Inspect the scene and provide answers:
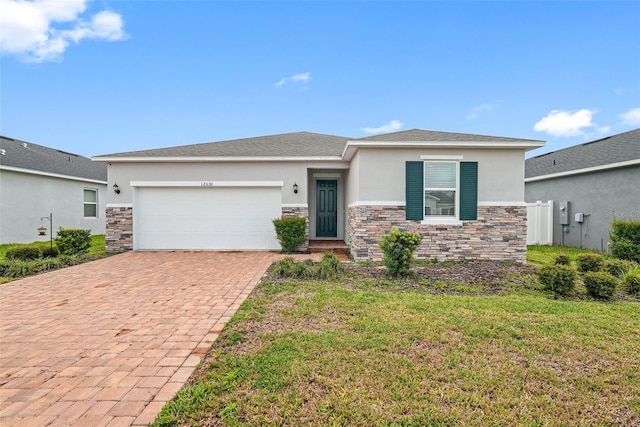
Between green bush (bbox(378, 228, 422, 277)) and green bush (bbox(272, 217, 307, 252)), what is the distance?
162 inches

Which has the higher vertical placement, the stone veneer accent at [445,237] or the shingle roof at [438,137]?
the shingle roof at [438,137]

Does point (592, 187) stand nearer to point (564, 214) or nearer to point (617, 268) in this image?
point (564, 214)

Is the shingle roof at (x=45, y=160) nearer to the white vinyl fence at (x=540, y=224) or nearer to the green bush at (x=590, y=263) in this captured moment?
the green bush at (x=590, y=263)

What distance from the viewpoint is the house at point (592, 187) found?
10.6 m

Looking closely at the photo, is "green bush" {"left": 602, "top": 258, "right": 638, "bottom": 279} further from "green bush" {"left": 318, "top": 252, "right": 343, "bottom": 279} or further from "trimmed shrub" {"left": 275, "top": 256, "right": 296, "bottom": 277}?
"trimmed shrub" {"left": 275, "top": 256, "right": 296, "bottom": 277}

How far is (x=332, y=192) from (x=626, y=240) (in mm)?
9189

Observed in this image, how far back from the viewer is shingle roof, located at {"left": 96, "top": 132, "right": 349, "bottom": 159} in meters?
10.8

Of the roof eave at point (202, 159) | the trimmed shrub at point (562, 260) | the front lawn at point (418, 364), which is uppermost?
the roof eave at point (202, 159)

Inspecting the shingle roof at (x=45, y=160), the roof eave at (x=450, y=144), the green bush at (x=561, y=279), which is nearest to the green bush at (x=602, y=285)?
the green bush at (x=561, y=279)

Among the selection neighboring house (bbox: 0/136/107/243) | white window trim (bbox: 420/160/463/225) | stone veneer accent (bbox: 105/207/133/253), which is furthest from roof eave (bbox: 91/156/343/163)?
neighboring house (bbox: 0/136/107/243)

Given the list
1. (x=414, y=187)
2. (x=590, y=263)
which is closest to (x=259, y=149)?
(x=414, y=187)

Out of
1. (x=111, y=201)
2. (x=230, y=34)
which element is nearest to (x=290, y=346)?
(x=111, y=201)

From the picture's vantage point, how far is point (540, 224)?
1330 cm

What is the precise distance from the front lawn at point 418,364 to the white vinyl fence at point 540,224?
890 cm
